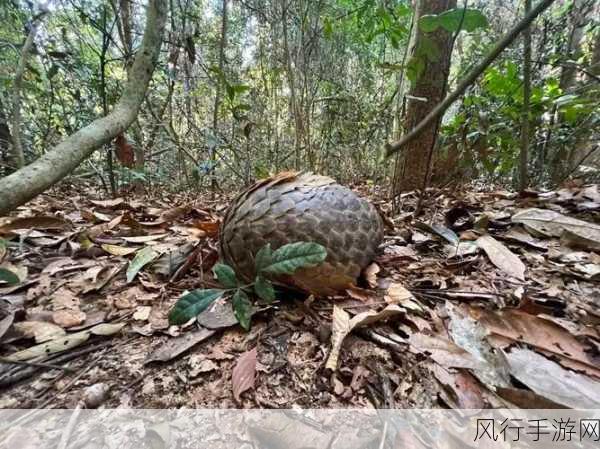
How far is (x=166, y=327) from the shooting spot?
0.75 m

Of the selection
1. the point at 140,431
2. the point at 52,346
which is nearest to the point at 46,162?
the point at 52,346

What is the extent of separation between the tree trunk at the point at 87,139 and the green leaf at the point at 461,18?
1026 mm

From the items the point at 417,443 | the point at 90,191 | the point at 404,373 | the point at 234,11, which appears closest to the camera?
the point at 417,443

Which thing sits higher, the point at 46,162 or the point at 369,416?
the point at 46,162

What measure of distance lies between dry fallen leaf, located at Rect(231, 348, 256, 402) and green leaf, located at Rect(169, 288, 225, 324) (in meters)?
0.13

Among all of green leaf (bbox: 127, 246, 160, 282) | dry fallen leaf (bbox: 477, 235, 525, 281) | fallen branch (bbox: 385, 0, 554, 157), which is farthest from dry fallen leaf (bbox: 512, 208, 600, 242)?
green leaf (bbox: 127, 246, 160, 282)

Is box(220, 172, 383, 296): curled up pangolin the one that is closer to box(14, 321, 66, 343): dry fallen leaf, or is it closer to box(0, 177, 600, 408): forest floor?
box(0, 177, 600, 408): forest floor

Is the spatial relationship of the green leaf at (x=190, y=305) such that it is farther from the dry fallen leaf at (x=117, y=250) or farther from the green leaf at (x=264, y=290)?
the dry fallen leaf at (x=117, y=250)

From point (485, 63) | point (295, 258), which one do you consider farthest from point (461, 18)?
point (295, 258)

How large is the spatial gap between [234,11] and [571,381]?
17.1 feet

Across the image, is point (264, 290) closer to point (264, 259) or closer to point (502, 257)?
point (264, 259)

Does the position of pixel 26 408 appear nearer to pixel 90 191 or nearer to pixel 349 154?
pixel 90 191

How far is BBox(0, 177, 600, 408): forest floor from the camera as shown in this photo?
1.88 ft

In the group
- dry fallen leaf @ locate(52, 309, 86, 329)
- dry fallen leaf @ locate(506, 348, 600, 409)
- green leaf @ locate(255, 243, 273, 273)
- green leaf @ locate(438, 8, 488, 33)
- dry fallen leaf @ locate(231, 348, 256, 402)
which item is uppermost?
green leaf @ locate(438, 8, 488, 33)
